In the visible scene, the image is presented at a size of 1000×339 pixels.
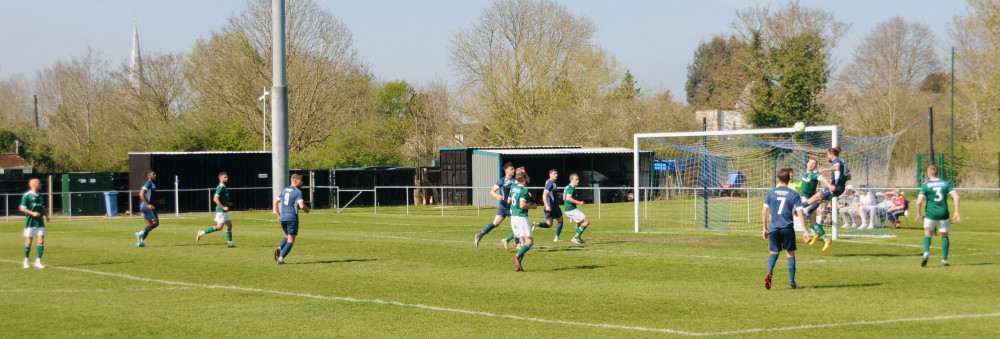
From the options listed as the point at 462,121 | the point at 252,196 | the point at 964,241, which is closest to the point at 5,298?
the point at 964,241

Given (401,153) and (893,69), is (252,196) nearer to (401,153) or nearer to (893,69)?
(401,153)

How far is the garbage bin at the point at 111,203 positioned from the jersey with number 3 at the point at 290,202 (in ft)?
81.7

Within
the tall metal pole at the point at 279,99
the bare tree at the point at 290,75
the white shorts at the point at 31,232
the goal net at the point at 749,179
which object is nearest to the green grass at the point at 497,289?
the white shorts at the point at 31,232

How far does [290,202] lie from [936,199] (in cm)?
1150

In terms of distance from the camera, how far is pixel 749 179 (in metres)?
36.0

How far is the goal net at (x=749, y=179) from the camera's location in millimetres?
25500

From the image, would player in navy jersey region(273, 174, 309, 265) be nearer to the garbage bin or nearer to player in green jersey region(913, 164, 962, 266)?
player in green jersey region(913, 164, 962, 266)

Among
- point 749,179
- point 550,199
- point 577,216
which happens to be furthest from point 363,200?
point 550,199

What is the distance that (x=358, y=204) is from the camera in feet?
→ 148

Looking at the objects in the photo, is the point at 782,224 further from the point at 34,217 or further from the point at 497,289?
the point at 34,217

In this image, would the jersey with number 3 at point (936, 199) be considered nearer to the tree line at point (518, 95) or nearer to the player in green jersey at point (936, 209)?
the player in green jersey at point (936, 209)

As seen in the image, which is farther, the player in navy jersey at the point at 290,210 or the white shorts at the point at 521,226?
the player in navy jersey at the point at 290,210

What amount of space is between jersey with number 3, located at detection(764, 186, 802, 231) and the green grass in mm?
977

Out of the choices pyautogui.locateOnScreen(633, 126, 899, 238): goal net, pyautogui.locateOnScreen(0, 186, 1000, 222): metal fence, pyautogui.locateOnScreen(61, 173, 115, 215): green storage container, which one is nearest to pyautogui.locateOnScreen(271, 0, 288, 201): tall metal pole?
pyautogui.locateOnScreen(633, 126, 899, 238): goal net
